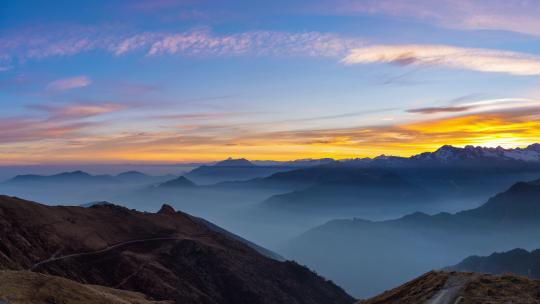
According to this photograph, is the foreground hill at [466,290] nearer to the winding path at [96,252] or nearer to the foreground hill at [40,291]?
the foreground hill at [40,291]

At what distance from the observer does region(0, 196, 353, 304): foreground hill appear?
127206 mm

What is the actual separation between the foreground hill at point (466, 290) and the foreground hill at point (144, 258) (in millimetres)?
84600

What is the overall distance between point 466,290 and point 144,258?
116 metres

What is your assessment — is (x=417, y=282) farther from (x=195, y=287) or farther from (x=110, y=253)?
(x=110, y=253)

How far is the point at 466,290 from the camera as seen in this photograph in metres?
56.2

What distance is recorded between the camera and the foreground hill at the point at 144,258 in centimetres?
12721

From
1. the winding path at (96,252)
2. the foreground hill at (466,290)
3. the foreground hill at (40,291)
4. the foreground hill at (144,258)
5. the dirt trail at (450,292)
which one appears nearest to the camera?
the foreground hill at (466,290)

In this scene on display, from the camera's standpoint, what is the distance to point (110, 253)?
477 feet

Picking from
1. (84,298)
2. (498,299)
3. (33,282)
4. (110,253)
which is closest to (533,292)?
(498,299)

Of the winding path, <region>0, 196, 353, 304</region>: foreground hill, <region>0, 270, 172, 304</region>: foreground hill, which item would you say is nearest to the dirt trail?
<region>0, 270, 172, 304</region>: foreground hill

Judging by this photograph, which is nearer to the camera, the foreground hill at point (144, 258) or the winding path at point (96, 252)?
the winding path at point (96, 252)

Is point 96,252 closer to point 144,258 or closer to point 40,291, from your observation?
point 144,258

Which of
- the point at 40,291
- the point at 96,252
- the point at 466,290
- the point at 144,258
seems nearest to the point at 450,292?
the point at 466,290

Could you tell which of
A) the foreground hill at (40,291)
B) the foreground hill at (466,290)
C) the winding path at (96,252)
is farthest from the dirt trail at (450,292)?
the winding path at (96,252)
